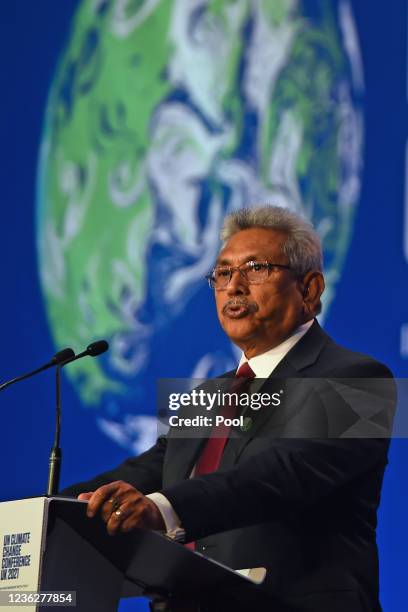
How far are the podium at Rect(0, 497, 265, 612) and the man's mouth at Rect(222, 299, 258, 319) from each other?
31.9 inches

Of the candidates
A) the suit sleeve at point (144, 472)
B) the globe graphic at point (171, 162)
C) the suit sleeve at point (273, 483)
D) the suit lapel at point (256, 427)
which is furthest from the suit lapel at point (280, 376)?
the globe graphic at point (171, 162)

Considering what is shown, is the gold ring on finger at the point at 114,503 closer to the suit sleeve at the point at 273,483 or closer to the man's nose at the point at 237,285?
the suit sleeve at the point at 273,483

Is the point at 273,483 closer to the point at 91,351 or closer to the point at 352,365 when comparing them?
the point at 352,365

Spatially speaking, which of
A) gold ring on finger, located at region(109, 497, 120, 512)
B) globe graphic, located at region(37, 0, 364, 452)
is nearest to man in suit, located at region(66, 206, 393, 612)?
gold ring on finger, located at region(109, 497, 120, 512)

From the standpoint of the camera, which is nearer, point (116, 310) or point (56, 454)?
point (56, 454)

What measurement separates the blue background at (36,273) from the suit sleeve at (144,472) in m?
1.24

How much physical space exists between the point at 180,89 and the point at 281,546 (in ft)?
8.97

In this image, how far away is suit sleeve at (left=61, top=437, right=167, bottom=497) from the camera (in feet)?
9.31

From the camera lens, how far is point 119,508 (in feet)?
6.58

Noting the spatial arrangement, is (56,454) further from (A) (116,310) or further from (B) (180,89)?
(B) (180,89)

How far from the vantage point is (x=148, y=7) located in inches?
187

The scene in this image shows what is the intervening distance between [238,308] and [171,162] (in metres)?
1.89

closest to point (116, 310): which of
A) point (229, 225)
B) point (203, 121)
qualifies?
point (203, 121)

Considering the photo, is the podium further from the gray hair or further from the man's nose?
the gray hair
